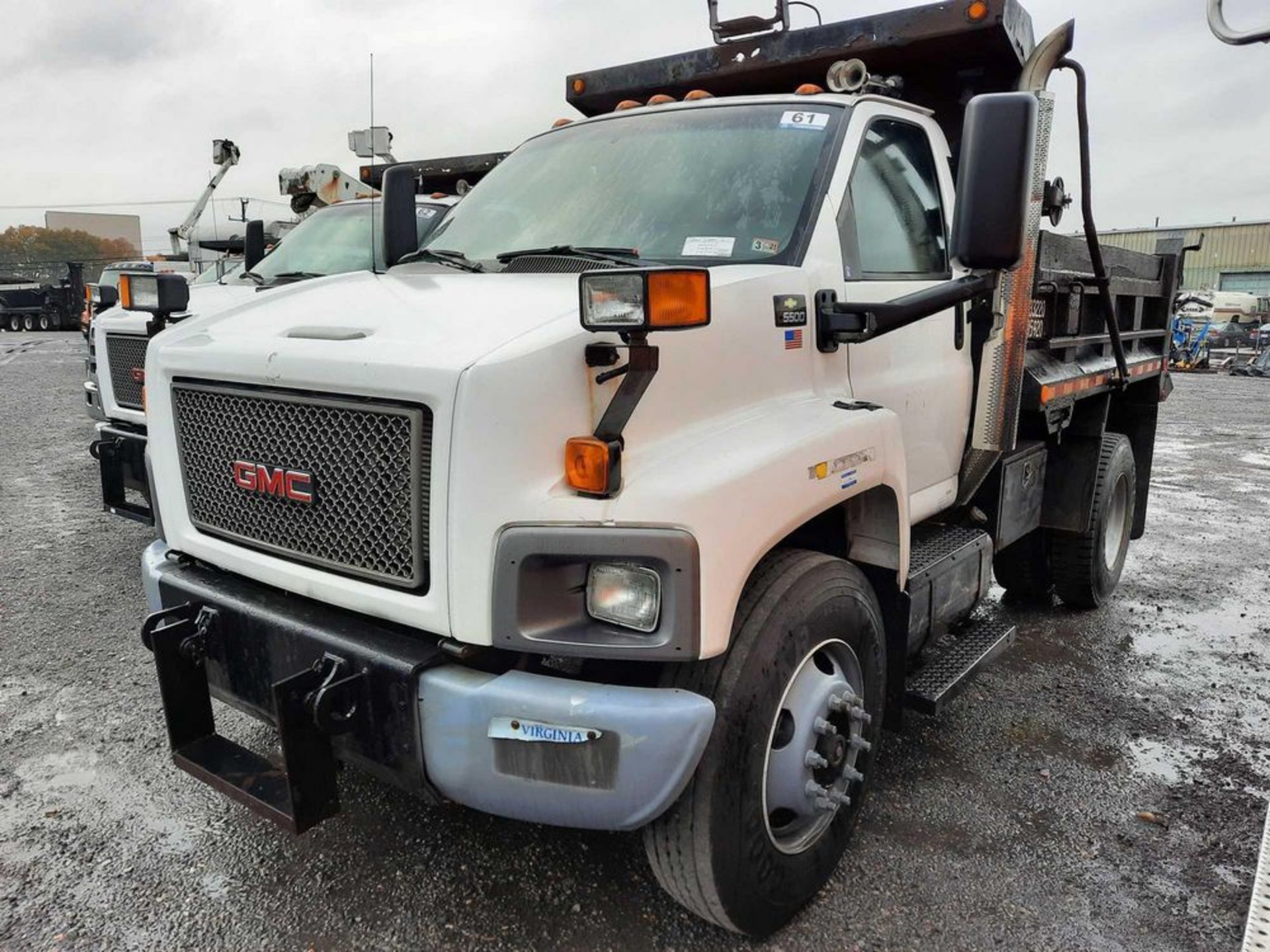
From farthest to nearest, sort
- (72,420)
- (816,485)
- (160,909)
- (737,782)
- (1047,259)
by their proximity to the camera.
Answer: (72,420)
(1047,259)
(160,909)
(816,485)
(737,782)

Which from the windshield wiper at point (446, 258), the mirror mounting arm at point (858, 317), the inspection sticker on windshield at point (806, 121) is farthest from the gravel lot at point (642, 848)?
the inspection sticker on windshield at point (806, 121)

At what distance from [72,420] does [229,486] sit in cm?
1118

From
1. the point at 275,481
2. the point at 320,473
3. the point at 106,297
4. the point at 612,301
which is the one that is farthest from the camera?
the point at 106,297

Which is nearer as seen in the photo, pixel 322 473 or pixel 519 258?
pixel 322 473

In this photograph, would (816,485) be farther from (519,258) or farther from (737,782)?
(519,258)

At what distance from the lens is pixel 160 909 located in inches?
108

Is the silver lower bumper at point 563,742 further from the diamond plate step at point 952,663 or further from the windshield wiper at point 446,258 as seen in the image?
the windshield wiper at point 446,258

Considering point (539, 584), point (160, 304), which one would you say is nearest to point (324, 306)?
point (160, 304)

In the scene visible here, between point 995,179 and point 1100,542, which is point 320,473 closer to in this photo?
point 995,179

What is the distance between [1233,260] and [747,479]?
2664 inches

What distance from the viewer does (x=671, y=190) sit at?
125 inches

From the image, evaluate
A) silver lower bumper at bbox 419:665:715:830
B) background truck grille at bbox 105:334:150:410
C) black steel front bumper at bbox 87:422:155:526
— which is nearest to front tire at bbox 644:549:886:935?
silver lower bumper at bbox 419:665:715:830

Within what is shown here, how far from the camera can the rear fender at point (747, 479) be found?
6.96 ft

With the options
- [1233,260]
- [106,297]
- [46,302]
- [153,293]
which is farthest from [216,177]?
[1233,260]
